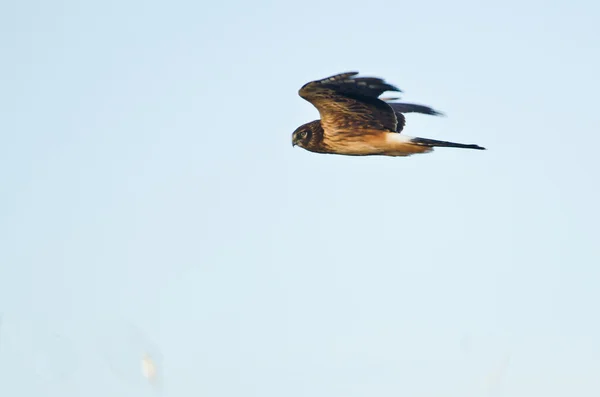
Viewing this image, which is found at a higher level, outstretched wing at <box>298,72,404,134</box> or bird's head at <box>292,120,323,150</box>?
outstretched wing at <box>298,72,404,134</box>

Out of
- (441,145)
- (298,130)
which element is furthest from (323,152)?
(441,145)

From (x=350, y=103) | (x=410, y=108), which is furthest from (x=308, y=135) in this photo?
(x=410, y=108)

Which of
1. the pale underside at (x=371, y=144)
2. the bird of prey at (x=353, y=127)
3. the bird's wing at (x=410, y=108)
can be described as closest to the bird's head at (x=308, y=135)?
the bird of prey at (x=353, y=127)

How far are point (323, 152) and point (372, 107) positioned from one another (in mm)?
1823

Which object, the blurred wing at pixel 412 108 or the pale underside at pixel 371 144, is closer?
the pale underside at pixel 371 144

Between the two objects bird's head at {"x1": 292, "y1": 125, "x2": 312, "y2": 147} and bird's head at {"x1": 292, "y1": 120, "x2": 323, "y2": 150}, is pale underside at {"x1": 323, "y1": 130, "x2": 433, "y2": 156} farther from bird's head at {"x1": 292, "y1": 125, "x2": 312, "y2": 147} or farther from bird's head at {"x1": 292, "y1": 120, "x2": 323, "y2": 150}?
bird's head at {"x1": 292, "y1": 125, "x2": 312, "y2": 147}

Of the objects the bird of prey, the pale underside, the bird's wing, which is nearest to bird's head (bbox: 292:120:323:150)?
the bird of prey

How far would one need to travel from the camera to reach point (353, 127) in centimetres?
2580

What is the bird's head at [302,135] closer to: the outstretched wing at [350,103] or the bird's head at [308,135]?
the bird's head at [308,135]

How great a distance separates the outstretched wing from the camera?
2362 centimetres

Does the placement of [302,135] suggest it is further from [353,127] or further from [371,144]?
[371,144]

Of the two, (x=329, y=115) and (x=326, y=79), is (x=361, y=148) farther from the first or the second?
(x=326, y=79)

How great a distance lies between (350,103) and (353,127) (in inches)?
33.2

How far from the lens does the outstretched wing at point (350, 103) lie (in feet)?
77.5
